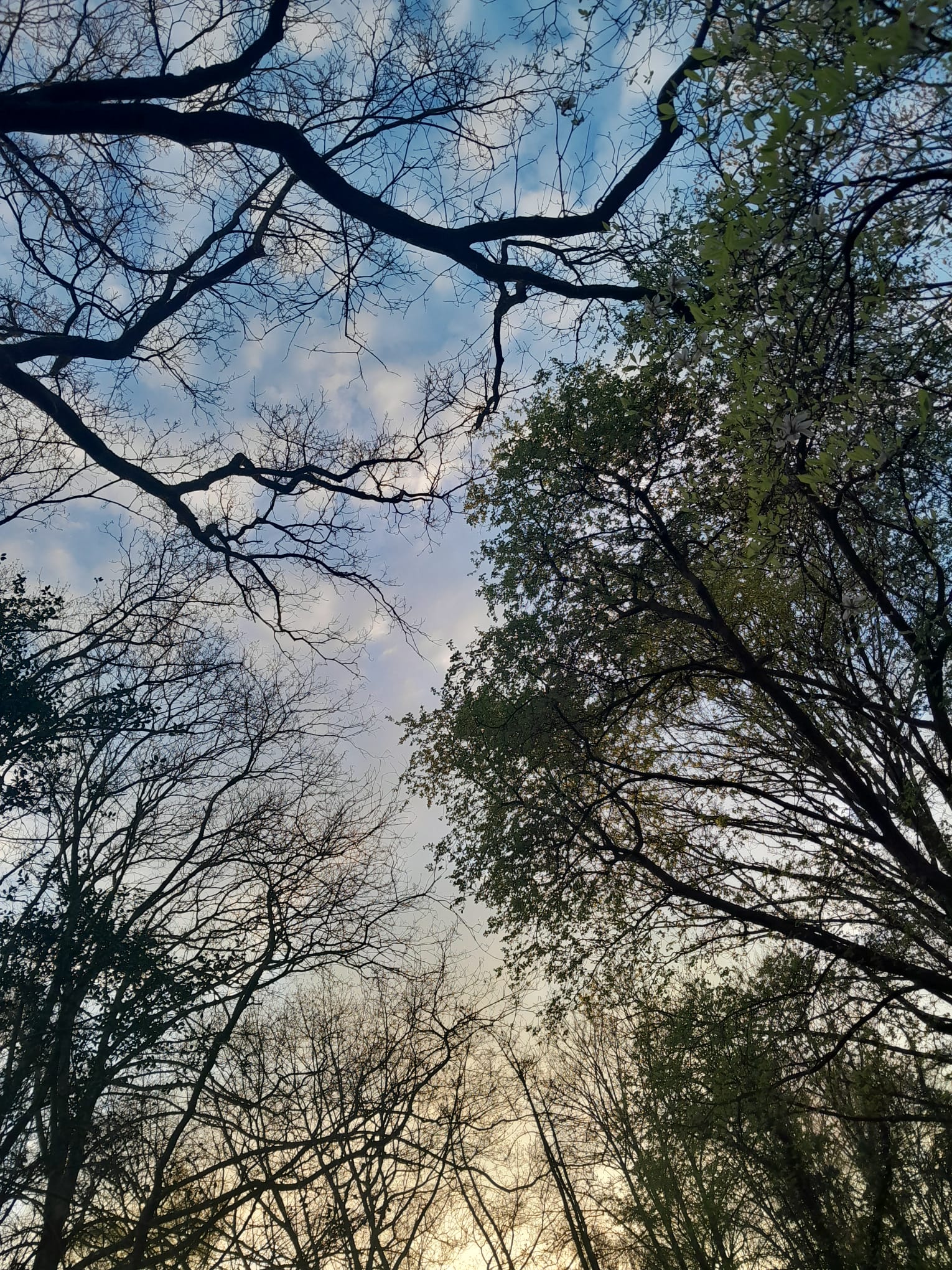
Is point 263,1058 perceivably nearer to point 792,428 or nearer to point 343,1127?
point 343,1127

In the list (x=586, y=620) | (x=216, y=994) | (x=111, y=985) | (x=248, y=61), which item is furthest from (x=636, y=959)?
(x=248, y=61)

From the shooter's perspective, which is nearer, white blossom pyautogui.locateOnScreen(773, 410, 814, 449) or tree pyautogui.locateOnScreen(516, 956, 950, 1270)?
white blossom pyautogui.locateOnScreen(773, 410, 814, 449)

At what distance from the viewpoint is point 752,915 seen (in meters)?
8.08

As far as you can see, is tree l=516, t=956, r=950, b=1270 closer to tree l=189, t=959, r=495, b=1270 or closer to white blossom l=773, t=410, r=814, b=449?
tree l=189, t=959, r=495, b=1270

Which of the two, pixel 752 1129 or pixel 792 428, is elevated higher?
pixel 792 428

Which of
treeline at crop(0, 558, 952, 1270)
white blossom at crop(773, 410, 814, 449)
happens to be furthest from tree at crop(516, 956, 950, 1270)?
white blossom at crop(773, 410, 814, 449)

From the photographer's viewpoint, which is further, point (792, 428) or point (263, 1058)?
point (263, 1058)

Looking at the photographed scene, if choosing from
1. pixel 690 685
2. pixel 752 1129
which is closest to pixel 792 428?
pixel 690 685

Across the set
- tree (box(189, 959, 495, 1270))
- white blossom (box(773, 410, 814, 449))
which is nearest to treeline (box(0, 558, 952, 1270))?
tree (box(189, 959, 495, 1270))

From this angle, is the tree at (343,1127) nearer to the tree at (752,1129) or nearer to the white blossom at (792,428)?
the tree at (752,1129)

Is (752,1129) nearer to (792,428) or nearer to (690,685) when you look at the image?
(690,685)

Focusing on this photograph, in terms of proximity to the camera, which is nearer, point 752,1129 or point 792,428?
point 792,428

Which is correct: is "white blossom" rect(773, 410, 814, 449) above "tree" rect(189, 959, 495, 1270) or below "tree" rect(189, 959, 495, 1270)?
above

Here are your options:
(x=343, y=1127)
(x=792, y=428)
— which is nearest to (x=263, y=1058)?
(x=343, y=1127)
